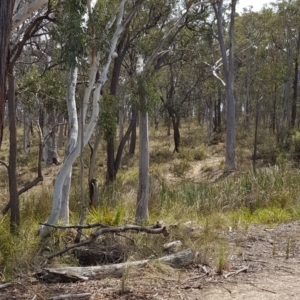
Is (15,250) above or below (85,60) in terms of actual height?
below

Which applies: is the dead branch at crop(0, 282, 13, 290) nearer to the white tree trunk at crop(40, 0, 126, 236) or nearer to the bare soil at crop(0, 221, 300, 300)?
the bare soil at crop(0, 221, 300, 300)

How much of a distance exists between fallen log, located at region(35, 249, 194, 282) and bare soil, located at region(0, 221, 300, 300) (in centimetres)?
9

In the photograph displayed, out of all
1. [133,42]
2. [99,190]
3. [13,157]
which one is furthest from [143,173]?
[133,42]

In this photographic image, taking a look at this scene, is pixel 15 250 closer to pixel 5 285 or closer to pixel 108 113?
pixel 5 285

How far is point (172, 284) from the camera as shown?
15.9 feet

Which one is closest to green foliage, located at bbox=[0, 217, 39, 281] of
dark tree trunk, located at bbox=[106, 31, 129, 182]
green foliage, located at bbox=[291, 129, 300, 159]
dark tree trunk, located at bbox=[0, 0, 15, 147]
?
dark tree trunk, located at bbox=[0, 0, 15, 147]

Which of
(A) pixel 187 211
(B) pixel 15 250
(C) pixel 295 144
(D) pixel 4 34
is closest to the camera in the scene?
(D) pixel 4 34

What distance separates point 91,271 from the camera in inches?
198

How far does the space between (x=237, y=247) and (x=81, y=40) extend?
3616mm

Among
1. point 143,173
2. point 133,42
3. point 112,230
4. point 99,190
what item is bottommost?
point 99,190

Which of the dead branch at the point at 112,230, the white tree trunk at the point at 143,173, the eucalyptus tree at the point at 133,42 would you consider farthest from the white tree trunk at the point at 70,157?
the eucalyptus tree at the point at 133,42

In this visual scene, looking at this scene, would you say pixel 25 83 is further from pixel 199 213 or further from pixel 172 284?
pixel 172 284

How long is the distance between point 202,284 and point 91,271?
4.15 ft

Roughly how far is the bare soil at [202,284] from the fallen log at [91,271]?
85mm
